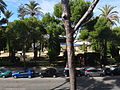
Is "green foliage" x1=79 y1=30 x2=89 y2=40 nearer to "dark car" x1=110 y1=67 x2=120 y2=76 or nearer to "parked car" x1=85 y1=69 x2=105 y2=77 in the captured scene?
"parked car" x1=85 y1=69 x2=105 y2=77

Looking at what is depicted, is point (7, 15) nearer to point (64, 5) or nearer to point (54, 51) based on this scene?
point (54, 51)

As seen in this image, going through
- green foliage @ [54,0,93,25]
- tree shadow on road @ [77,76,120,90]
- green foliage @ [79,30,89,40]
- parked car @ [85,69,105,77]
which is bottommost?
tree shadow on road @ [77,76,120,90]

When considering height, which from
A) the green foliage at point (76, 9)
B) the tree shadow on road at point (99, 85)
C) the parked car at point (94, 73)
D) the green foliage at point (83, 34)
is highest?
the green foliage at point (76, 9)

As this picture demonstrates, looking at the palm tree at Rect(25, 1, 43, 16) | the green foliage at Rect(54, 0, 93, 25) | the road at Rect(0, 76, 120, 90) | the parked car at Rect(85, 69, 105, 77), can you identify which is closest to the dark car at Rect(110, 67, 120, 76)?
the parked car at Rect(85, 69, 105, 77)

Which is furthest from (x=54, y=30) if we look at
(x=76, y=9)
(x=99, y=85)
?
(x=99, y=85)

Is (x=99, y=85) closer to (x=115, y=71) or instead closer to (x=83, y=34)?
(x=115, y=71)

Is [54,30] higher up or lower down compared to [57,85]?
higher up

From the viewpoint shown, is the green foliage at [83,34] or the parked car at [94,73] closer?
the parked car at [94,73]

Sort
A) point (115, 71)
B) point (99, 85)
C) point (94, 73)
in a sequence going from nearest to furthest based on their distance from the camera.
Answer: point (99, 85), point (94, 73), point (115, 71)

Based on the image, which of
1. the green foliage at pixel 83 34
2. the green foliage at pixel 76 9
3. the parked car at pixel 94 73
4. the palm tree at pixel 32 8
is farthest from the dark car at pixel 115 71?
the palm tree at pixel 32 8

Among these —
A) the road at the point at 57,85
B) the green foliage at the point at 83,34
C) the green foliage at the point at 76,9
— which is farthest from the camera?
the green foliage at the point at 83,34

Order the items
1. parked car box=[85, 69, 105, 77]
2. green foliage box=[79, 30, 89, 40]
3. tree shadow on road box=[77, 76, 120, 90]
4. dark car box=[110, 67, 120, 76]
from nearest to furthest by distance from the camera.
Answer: tree shadow on road box=[77, 76, 120, 90] < parked car box=[85, 69, 105, 77] < dark car box=[110, 67, 120, 76] < green foliage box=[79, 30, 89, 40]

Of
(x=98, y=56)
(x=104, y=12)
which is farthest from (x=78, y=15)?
(x=104, y=12)

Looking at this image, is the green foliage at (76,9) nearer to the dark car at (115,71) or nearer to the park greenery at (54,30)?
the park greenery at (54,30)
